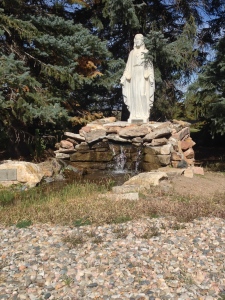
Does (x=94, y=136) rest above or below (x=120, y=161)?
above

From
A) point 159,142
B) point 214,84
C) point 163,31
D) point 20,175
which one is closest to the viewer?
point 20,175

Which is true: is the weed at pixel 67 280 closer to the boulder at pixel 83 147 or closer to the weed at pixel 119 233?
the weed at pixel 119 233

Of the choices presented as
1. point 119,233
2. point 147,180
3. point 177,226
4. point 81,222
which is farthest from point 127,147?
point 119,233

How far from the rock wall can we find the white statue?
2.45 feet

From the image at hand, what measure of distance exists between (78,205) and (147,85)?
6.23 meters

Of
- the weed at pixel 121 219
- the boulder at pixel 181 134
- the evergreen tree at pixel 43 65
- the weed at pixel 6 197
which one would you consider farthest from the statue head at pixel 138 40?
the weed at pixel 121 219

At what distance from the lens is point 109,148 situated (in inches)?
380

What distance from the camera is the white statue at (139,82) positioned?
10469mm

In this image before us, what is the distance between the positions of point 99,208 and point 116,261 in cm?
170

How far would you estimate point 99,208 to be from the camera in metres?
5.05

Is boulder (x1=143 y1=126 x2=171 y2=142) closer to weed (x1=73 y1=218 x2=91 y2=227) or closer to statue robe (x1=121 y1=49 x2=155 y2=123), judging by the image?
statue robe (x1=121 y1=49 x2=155 y2=123)

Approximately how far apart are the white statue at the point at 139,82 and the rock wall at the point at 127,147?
748 millimetres

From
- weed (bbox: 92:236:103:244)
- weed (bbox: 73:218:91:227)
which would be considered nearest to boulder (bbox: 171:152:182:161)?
weed (bbox: 73:218:91:227)

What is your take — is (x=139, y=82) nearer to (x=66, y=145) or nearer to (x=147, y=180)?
(x=66, y=145)
